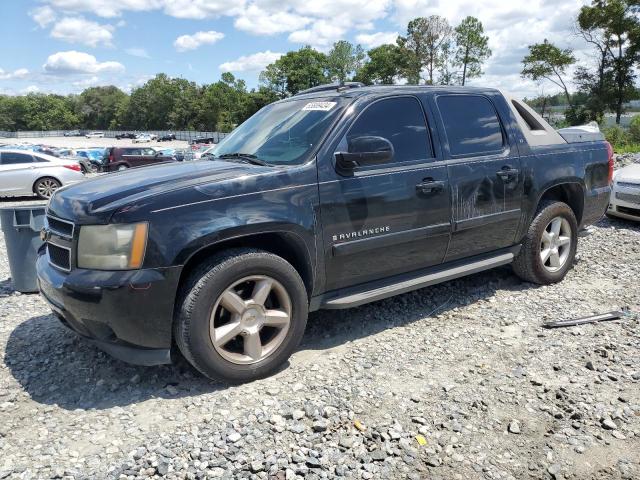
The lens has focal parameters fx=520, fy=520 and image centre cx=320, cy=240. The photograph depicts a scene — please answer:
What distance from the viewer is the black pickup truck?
3031 millimetres

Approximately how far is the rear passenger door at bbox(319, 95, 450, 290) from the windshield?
187mm

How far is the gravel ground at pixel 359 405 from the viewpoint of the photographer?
Answer: 8.63ft

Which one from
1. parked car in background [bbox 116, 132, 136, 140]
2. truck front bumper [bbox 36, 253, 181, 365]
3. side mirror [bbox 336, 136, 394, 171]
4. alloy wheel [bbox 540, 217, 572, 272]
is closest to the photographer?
truck front bumper [bbox 36, 253, 181, 365]

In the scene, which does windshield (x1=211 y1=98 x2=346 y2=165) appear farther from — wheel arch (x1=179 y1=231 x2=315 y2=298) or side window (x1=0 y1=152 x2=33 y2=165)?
side window (x1=0 y1=152 x2=33 y2=165)

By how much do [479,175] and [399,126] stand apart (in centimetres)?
85

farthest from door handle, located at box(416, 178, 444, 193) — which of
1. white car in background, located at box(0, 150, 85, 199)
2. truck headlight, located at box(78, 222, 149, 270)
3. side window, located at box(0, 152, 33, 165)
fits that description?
side window, located at box(0, 152, 33, 165)

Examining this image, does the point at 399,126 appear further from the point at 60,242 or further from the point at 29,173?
the point at 29,173

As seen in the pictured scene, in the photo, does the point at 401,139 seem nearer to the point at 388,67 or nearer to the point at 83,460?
the point at 83,460

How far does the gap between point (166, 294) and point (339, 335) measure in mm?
1595

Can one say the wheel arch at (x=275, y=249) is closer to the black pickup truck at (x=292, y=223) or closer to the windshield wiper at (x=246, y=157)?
the black pickup truck at (x=292, y=223)

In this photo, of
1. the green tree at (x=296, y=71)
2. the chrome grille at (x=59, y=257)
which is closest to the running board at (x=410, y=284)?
the chrome grille at (x=59, y=257)

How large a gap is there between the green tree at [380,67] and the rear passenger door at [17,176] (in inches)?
2284

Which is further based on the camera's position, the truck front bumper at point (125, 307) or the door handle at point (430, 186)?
the door handle at point (430, 186)

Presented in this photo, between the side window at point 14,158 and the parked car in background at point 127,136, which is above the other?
the parked car in background at point 127,136
